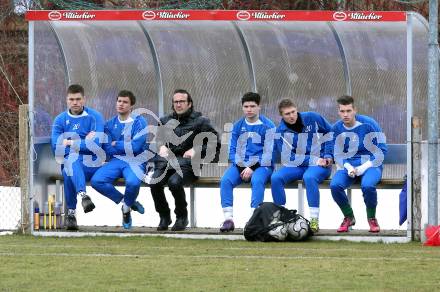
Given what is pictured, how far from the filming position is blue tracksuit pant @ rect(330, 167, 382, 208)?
42.2 ft

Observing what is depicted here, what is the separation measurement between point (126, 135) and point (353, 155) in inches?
99.0

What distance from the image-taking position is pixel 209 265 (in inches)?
410

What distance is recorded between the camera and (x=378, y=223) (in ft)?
45.7

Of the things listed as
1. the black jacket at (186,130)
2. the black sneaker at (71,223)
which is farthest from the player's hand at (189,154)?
the black sneaker at (71,223)

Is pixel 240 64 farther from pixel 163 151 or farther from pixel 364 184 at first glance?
pixel 364 184

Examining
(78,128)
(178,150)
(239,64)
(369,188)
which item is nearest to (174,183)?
(178,150)

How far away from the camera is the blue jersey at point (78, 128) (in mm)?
13695

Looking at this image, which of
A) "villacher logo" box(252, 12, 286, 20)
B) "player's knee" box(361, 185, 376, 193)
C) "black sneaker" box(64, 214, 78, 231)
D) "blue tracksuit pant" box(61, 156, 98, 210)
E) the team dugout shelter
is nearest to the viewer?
"player's knee" box(361, 185, 376, 193)

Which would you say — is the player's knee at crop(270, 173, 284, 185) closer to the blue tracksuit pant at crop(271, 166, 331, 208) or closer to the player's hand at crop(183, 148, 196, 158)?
the blue tracksuit pant at crop(271, 166, 331, 208)

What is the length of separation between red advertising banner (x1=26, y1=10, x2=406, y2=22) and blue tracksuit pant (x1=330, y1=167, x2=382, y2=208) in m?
1.66

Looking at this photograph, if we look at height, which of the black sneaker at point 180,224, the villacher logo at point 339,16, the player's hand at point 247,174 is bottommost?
the black sneaker at point 180,224

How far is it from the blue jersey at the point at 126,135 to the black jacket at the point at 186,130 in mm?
273

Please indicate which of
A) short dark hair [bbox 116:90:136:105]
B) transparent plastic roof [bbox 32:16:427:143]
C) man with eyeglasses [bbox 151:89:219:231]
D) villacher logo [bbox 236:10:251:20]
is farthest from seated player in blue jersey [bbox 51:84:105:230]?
villacher logo [bbox 236:10:251:20]

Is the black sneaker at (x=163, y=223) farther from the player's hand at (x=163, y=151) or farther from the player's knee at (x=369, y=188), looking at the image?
the player's knee at (x=369, y=188)
